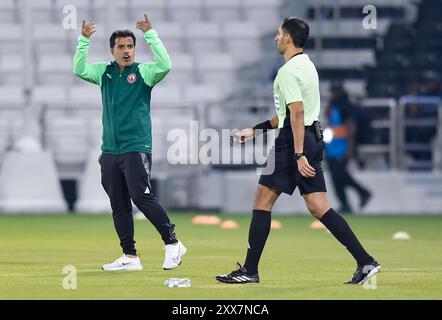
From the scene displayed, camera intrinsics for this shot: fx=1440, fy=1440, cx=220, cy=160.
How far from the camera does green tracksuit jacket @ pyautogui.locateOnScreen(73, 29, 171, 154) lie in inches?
496

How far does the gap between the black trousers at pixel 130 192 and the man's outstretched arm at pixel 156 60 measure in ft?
2.26

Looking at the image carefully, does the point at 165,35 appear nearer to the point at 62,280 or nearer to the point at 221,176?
the point at 221,176

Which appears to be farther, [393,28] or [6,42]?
[6,42]

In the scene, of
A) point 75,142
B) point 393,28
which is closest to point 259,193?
point 75,142

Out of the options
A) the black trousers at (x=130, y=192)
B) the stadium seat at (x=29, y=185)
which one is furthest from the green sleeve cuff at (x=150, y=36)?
→ the stadium seat at (x=29, y=185)

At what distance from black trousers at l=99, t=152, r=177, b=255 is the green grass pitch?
376 millimetres

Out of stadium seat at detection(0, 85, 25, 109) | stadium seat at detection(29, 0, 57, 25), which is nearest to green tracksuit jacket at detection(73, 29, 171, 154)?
stadium seat at detection(0, 85, 25, 109)

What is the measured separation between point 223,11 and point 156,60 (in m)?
21.3

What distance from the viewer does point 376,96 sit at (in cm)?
2927

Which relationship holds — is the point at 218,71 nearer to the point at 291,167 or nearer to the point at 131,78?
the point at 131,78

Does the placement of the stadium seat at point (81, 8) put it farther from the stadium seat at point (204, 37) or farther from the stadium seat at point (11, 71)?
Result: the stadium seat at point (204, 37)
